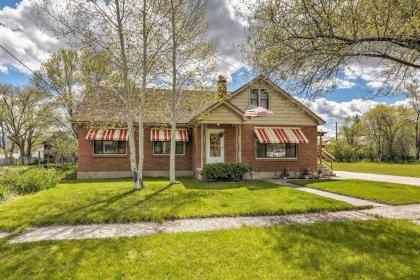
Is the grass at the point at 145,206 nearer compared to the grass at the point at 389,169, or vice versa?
the grass at the point at 145,206

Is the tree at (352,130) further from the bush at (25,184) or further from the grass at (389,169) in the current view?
the bush at (25,184)

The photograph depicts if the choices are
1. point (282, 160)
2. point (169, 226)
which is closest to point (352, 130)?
point (282, 160)

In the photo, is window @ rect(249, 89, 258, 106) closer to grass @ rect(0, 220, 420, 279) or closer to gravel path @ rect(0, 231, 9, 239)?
grass @ rect(0, 220, 420, 279)

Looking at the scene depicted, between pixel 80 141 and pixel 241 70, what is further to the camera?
pixel 80 141

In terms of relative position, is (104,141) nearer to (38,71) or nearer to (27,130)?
(38,71)

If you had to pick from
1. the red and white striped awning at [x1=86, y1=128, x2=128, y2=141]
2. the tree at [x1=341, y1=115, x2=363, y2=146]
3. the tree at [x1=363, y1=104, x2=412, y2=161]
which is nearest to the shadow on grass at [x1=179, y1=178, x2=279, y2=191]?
the red and white striped awning at [x1=86, y1=128, x2=128, y2=141]

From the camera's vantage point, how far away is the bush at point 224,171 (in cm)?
1828

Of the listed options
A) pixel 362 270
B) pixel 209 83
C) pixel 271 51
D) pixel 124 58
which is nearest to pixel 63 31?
pixel 124 58

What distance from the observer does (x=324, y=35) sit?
23.0 ft

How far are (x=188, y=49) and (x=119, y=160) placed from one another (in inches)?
404

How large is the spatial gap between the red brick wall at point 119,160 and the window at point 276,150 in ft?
18.1

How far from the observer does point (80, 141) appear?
21203 mm

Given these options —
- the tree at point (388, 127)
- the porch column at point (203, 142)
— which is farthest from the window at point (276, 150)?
the tree at point (388, 127)

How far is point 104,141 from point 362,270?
19677mm
